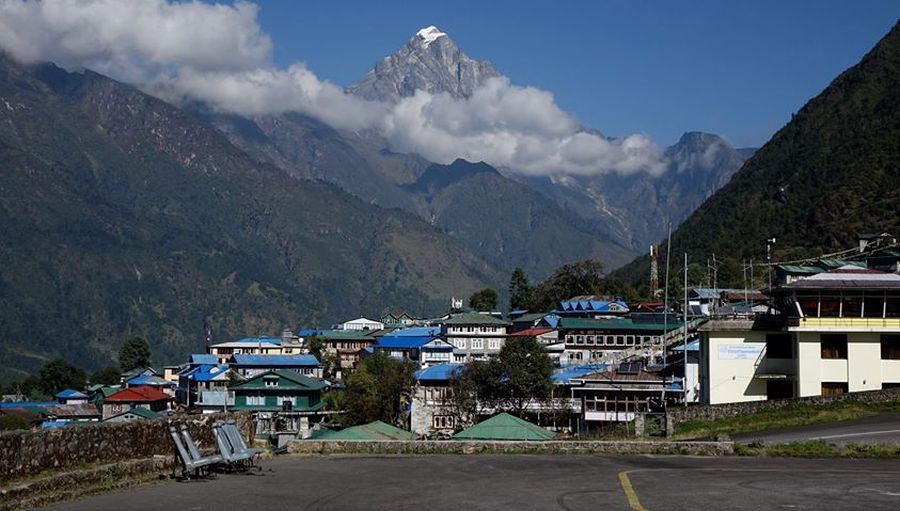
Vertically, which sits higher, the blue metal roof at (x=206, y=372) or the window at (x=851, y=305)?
the window at (x=851, y=305)

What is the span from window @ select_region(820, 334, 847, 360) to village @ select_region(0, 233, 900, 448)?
2.2 inches

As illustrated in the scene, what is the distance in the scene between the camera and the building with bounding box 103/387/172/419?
128 metres

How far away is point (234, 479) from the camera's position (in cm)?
2128

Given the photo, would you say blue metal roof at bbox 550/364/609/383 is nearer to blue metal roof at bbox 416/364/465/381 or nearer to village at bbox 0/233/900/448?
village at bbox 0/233/900/448

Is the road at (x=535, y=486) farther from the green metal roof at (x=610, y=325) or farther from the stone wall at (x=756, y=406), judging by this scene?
the green metal roof at (x=610, y=325)

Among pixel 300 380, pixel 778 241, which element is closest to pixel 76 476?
pixel 300 380

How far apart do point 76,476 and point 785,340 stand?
1458 inches

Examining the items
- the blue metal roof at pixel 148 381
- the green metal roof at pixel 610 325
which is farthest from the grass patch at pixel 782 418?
the blue metal roof at pixel 148 381

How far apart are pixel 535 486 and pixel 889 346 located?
31494 mm

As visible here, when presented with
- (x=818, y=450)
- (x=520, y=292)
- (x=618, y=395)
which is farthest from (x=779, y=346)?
(x=520, y=292)

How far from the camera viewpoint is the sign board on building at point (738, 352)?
49469 mm

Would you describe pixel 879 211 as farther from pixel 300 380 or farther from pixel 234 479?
pixel 234 479

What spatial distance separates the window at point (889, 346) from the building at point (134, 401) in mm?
96829

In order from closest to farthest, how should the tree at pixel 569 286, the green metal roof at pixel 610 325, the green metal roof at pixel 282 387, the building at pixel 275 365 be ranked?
the green metal roof at pixel 282 387
the green metal roof at pixel 610 325
the building at pixel 275 365
the tree at pixel 569 286
